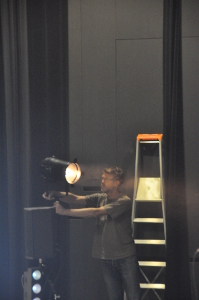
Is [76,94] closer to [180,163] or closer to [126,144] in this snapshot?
[126,144]

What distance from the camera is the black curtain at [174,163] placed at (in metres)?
3.85

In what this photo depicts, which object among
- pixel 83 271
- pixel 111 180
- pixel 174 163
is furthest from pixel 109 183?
pixel 83 271

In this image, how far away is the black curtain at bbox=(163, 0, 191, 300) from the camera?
151 inches

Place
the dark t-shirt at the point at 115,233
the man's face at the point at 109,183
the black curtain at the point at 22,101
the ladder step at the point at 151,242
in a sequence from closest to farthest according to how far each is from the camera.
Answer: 1. the dark t-shirt at the point at 115,233
2. the man's face at the point at 109,183
3. the ladder step at the point at 151,242
4. the black curtain at the point at 22,101

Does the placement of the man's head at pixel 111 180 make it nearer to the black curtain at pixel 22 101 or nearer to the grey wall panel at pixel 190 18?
the black curtain at pixel 22 101

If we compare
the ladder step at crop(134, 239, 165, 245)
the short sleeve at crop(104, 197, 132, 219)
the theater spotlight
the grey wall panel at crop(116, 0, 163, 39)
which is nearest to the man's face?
the short sleeve at crop(104, 197, 132, 219)

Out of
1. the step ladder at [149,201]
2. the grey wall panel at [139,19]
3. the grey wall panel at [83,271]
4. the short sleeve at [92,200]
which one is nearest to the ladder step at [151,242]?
the step ladder at [149,201]

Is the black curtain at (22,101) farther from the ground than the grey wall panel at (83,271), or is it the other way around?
the black curtain at (22,101)

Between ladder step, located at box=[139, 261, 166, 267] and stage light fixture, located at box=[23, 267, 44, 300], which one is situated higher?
stage light fixture, located at box=[23, 267, 44, 300]

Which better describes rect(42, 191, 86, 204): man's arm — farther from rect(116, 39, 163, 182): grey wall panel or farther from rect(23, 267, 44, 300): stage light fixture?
rect(116, 39, 163, 182): grey wall panel

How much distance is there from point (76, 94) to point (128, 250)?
5.73 ft

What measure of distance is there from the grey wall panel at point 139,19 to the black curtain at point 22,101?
55 cm

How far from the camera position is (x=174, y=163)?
390cm

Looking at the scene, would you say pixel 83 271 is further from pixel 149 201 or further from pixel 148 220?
pixel 149 201
